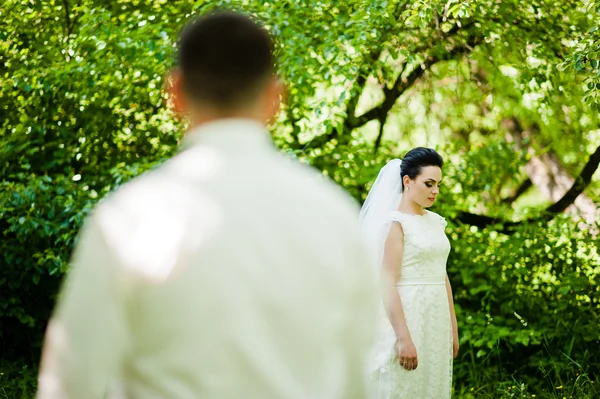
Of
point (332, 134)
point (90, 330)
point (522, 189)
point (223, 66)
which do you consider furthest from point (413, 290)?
point (522, 189)

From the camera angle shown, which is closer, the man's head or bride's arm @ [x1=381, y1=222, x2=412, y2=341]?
the man's head

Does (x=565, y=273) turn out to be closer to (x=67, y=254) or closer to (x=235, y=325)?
(x=67, y=254)

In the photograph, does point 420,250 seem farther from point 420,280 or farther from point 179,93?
point 179,93

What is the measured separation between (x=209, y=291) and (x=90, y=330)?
188 millimetres

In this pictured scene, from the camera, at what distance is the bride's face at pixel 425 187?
15.2ft

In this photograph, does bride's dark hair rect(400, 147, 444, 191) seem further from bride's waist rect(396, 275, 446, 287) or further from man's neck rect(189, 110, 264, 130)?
man's neck rect(189, 110, 264, 130)

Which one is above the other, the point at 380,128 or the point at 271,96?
the point at 271,96

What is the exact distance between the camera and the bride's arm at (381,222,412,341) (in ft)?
14.1

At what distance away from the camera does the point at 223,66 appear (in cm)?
142

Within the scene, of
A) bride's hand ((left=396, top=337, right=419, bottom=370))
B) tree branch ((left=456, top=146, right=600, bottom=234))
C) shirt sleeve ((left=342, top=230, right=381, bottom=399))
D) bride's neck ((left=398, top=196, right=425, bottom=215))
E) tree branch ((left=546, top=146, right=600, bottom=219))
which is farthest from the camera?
tree branch ((left=546, top=146, right=600, bottom=219))

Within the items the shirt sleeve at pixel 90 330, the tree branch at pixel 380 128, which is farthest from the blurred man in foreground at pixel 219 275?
the tree branch at pixel 380 128

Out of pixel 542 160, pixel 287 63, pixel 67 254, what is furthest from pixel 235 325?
pixel 542 160

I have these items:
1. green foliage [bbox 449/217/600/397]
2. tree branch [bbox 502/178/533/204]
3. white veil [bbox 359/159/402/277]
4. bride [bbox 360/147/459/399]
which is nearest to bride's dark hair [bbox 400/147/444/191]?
bride [bbox 360/147/459/399]

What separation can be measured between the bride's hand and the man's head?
3027 millimetres
